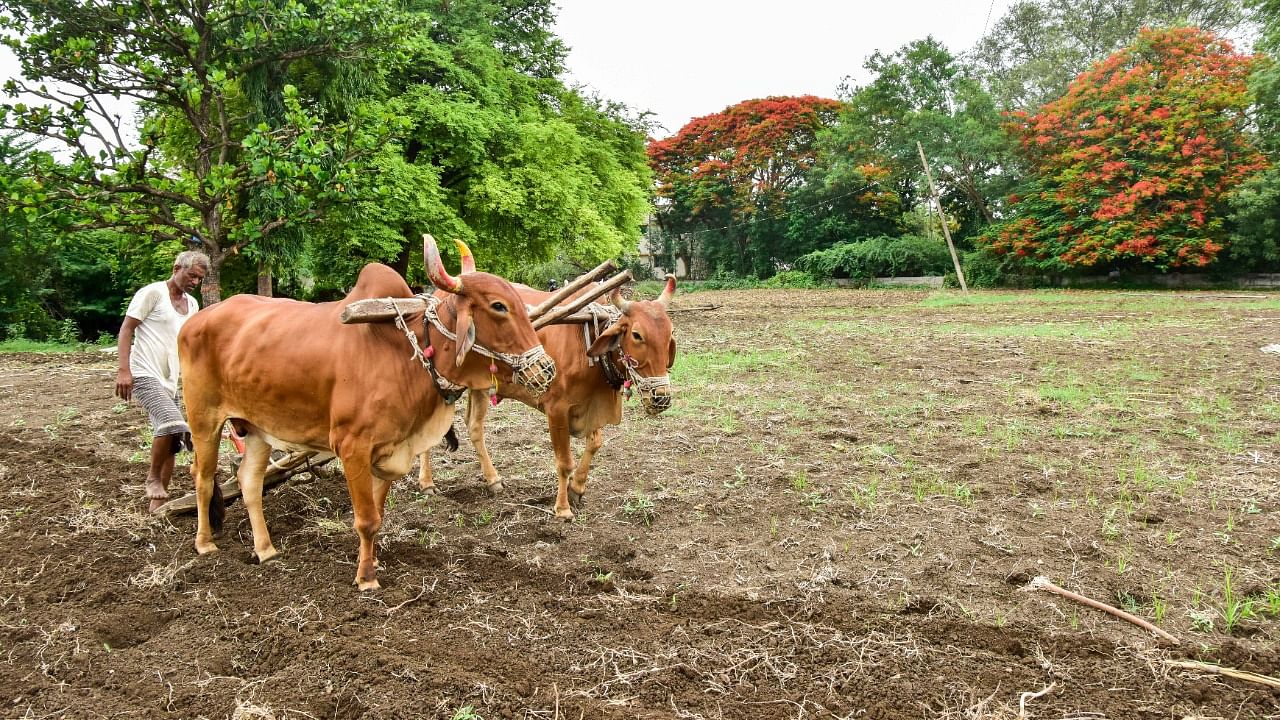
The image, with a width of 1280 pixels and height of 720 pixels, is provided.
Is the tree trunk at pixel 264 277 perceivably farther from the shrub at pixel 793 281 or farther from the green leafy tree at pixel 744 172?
the green leafy tree at pixel 744 172

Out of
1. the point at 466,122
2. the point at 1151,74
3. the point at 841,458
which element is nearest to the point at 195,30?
the point at 466,122

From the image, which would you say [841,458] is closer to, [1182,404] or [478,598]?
[478,598]

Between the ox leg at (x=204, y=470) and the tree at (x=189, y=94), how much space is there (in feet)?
14.9

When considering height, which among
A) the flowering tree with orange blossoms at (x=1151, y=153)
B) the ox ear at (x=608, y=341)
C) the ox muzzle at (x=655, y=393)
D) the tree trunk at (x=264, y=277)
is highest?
the flowering tree with orange blossoms at (x=1151, y=153)

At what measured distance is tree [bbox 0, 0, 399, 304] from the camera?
8359mm

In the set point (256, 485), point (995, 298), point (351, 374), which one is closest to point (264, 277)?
point (256, 485)

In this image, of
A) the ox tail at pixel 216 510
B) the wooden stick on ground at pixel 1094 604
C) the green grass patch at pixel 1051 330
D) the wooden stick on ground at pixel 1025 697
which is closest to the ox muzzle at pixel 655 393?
the wooden stick on ground at pixel 1094 604

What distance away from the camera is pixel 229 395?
4.18m

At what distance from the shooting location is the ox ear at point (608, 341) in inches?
186

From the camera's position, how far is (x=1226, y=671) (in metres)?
3.01

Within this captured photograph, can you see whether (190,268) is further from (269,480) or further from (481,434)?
(481,434)

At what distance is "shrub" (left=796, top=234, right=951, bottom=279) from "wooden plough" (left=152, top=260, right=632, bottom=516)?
32760 mm

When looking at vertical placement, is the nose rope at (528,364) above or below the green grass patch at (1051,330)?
above

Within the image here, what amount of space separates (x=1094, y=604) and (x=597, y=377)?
3.23 m
